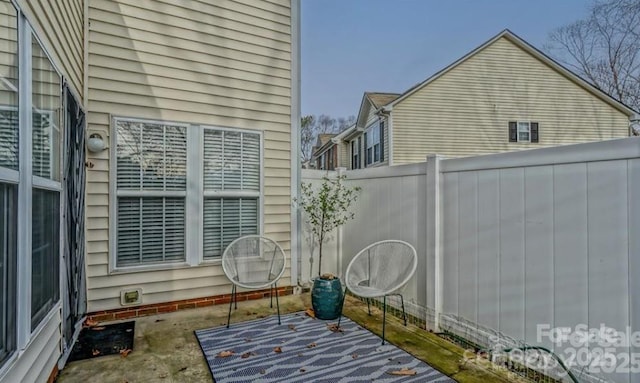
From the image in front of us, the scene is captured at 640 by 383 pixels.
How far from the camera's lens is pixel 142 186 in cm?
375

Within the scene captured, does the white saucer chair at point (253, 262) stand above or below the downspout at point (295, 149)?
below

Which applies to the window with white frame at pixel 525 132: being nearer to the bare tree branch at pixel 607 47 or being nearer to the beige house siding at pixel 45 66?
the bare tree branch at pixel 607 47

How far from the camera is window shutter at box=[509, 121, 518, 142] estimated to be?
1205cm

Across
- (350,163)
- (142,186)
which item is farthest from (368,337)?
(350,163)

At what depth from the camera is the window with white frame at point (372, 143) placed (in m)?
13.1

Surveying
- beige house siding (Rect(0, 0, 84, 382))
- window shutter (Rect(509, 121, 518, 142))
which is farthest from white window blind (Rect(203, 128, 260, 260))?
window shutter (Rect(509, 121, 518, 142))

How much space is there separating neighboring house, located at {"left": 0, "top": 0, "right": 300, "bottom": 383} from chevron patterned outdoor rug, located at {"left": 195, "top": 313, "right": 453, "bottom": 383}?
3.39 feet

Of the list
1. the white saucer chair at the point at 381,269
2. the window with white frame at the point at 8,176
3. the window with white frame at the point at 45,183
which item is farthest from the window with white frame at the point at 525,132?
the window with white frame at the point at 8,176

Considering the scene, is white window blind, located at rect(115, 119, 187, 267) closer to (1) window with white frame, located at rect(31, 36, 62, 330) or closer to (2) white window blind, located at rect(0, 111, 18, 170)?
(1) window with white frame, located at rect(31, 36, 62, 330)

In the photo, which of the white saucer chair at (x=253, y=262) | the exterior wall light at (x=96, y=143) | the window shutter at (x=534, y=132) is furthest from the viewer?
the window shutter at (x=534, y=132)

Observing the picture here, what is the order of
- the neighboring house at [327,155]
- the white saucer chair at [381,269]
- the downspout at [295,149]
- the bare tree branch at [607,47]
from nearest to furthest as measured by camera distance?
the white saucer chair at [381,269], the downspout at [295,149], the bare tree branch at [607,47], the neighboring house at [327,155]

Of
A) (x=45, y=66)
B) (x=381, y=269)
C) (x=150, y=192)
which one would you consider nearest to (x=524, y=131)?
A: (x=381, y=269)

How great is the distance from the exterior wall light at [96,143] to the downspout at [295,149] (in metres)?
2.11

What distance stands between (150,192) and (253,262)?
135 centimetres
